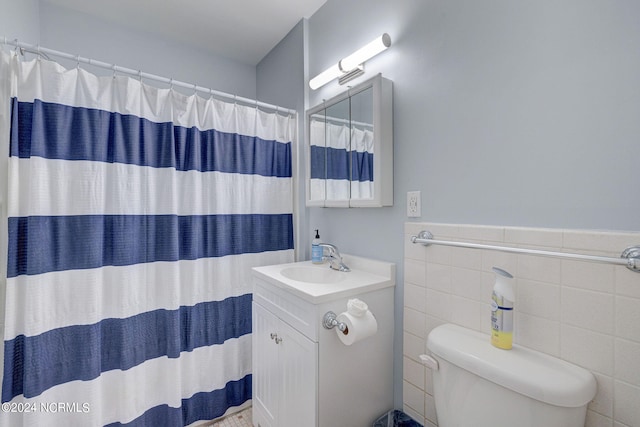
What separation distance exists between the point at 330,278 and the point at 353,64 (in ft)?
3.73

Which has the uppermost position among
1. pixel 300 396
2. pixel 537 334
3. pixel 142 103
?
pixel 142 103

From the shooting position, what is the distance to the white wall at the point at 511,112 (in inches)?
28.9

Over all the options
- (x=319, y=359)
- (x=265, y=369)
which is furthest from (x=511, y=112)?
(x=265, y=369)

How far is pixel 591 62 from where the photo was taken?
2.52 feet

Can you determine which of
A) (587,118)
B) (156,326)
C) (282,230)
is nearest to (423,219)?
(587,118)

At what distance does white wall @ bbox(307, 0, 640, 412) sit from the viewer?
73 centimetres

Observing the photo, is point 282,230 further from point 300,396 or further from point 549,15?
point 549,15

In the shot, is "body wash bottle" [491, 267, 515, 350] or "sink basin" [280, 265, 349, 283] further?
"sink basin" [280, 265, 349, 283]

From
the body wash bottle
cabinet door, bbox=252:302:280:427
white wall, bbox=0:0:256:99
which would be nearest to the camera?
the body wash bottle

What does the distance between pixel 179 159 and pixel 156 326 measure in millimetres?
928

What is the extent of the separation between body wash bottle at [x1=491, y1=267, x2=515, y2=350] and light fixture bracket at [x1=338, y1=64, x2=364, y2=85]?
1150 millimetres

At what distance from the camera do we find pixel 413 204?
1.24 m

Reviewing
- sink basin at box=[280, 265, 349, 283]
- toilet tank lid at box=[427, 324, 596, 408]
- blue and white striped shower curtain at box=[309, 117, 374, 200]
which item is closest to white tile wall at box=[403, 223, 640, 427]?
toilet tank lid at box=[427, 324, 596, 408]

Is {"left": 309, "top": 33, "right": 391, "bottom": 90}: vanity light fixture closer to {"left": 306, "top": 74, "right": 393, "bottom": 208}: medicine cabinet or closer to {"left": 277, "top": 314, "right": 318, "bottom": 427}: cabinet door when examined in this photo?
{"left": 306, "top": 74, "right": 393, "bottom": 208}: medicine cabinet
